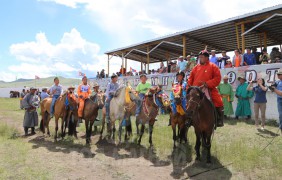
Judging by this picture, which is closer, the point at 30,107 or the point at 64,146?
the point at 64,146

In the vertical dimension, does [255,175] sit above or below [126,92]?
below

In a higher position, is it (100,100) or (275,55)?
(275,55)

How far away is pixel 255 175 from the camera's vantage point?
18.6ft

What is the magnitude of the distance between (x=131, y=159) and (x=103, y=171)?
126 cm

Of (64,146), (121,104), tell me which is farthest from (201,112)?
(64,146)

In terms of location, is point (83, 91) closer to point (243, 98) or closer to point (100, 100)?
point (100, 100)

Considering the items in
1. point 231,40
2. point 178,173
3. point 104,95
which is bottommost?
point 178,173

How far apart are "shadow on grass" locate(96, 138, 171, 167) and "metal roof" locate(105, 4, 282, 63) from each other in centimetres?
957

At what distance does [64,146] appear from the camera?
29.1 ft

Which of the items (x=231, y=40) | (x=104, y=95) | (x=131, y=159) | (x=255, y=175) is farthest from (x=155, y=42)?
(x=255, y=175)

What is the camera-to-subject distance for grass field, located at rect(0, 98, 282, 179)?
5.86 meters

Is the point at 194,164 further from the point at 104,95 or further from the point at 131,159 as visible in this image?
the point at 104,95

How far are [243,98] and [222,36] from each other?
6846 millimetres

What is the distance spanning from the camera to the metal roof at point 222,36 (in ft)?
44.4
